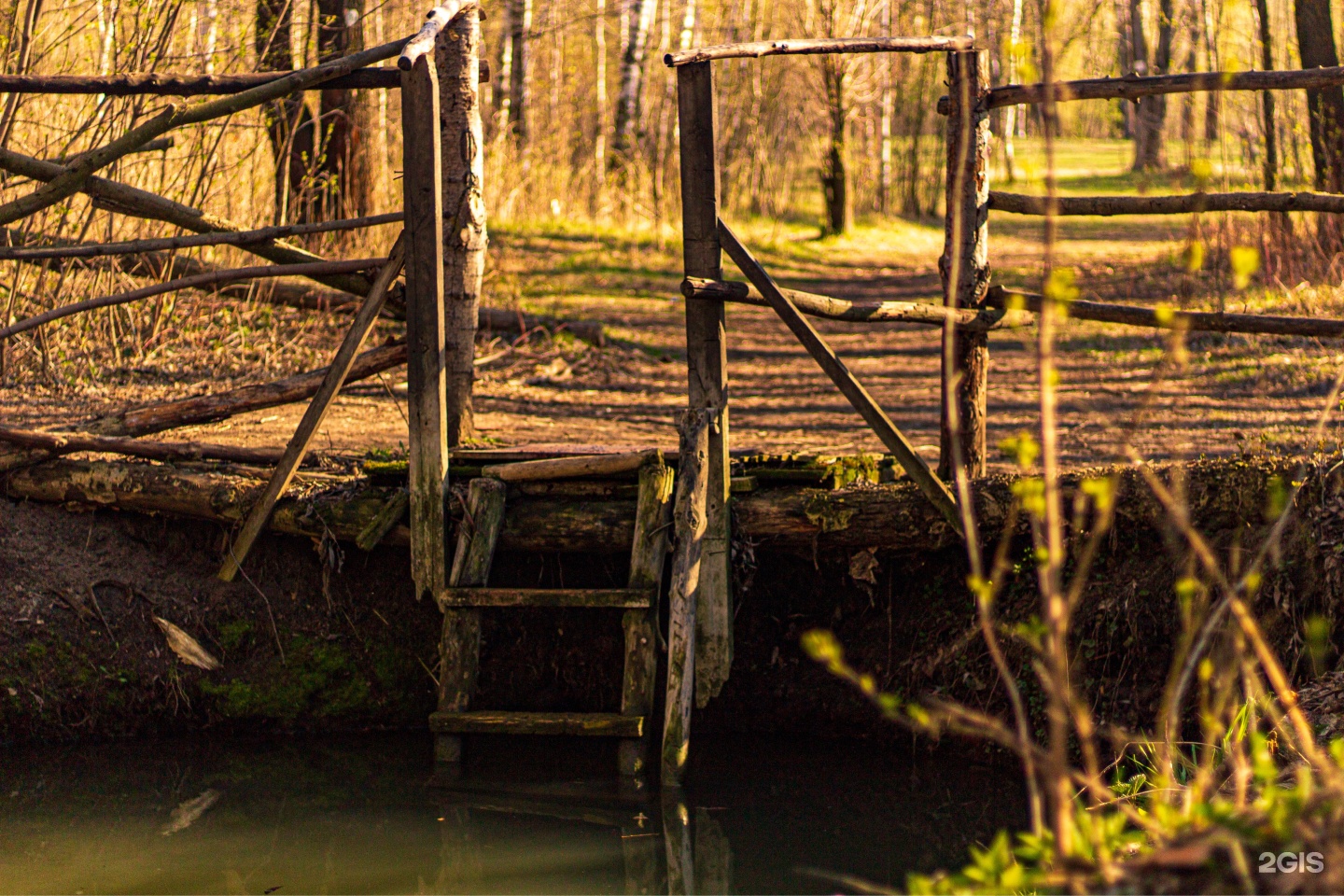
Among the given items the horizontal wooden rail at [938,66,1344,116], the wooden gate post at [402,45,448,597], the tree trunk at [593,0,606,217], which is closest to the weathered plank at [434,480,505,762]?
the wooden gate post at [402,45,448,597]

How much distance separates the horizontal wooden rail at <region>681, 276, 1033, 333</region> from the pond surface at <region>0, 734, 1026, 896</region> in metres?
1.64

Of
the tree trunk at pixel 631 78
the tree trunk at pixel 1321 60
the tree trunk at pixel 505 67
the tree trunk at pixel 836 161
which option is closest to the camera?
the tree trunk at pixel 1321 60

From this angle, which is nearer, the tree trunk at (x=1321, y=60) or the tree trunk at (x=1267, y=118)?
→ the tree trunk at (x=1321, y=60)

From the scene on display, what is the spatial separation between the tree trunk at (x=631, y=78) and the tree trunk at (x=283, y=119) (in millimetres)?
7734

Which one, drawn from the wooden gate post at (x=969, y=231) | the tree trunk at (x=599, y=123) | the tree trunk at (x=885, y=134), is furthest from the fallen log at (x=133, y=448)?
the tree trunk at (x=885, y=134)

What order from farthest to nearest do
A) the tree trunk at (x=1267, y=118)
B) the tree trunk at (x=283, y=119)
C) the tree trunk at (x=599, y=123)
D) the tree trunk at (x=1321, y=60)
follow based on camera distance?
the tree trunk at (x=599, y=123) < the tree trunk at (x=1267, y=118) < the tree trunk at (x=1321, y=60) < the tree trunk at (x=283, y=119)

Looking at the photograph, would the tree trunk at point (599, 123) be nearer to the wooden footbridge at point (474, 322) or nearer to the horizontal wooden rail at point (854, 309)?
the wooden footbridge at point (474, 322)

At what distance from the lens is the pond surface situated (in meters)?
3.91

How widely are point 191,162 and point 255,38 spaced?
901 millimetres

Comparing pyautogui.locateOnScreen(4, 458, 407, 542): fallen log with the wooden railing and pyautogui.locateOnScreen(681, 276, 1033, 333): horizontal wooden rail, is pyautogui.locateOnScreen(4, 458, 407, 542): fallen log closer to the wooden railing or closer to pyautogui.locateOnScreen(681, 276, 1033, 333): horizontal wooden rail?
the wooden railing

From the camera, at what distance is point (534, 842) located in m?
4.14

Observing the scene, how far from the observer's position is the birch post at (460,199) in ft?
17.0

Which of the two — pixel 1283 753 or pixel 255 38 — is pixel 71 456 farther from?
pixel 1283 753

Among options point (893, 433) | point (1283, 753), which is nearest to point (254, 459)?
point (893, 433)
